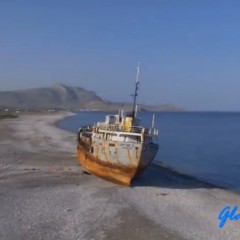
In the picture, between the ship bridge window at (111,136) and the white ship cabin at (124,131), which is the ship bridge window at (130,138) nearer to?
the white ship cabin at (124,131)

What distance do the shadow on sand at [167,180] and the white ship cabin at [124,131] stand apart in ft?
11.3

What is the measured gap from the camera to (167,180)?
1626 inches

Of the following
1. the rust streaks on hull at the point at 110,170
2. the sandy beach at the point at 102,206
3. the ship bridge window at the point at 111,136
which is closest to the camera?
the sandy beach at the point at 102,206

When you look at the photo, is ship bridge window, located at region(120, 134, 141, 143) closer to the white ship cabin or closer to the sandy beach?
the white ship cabin

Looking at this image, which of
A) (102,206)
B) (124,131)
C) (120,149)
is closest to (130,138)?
(124,131)

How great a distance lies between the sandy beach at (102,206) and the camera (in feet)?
78.9

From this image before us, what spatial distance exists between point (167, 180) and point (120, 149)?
7372 mm

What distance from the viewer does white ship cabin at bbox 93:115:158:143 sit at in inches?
1437

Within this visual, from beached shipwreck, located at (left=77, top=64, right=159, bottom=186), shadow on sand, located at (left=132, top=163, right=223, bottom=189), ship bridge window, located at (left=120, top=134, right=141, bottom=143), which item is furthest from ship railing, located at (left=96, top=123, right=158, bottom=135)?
shadow on sand, located at (left=132, top=163, right=223, bottom=189)

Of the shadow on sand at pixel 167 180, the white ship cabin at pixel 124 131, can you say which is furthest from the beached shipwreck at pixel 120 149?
the shadow on sand at pixel 167 180

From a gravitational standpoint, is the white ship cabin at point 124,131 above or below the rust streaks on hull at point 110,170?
above

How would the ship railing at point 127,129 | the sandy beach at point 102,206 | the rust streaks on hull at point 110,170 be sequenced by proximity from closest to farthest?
the sandy beach at point 102,206
the rust streaks on hull at point 110,170
the ship railing at point 127,129

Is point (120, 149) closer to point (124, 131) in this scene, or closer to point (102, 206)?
point (124, 131)

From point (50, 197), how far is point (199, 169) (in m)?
26.0
